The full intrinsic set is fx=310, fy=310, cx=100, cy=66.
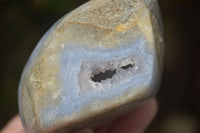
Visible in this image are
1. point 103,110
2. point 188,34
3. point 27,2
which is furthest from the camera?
point 188,34

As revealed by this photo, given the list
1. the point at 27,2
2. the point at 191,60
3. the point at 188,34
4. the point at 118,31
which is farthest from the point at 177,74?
the point at 118,31

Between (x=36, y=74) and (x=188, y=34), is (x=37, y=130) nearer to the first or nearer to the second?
(x=36, y=74)

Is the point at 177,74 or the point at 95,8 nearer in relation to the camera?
the point at 95,8

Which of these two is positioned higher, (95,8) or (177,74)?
(95,8)

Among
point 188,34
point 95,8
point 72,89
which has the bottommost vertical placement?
point 188,34
